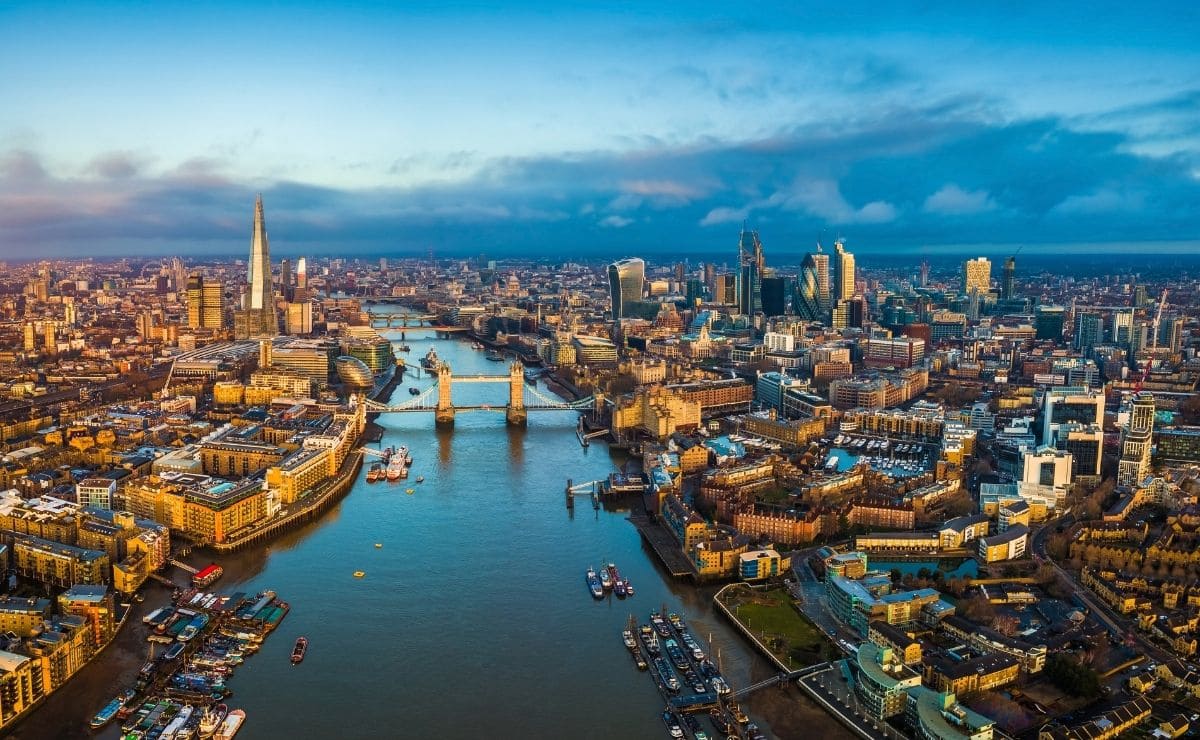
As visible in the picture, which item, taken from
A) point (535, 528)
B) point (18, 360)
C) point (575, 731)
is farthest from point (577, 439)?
point (18, 360)

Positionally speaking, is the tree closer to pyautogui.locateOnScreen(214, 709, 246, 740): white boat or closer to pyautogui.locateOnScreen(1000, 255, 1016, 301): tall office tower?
pyautogui.locateOnScreen(214, 709, 246, 740): white boat

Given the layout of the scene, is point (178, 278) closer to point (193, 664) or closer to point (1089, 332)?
point (1089, 332)

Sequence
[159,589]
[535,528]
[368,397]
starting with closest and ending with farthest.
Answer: [159,589] < [535,528] < [368,397]

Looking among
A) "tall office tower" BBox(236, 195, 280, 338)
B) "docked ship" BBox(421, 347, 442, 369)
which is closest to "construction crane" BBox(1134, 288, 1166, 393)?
"docked ship" BBox(421, 347, 442, 369)

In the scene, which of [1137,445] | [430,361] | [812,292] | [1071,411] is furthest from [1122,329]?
[430,361]

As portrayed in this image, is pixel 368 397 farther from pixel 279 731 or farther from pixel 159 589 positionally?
pixel 279 731

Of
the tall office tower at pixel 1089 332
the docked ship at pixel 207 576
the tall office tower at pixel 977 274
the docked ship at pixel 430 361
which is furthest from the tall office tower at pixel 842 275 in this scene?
the docked ship at pixel 207 576
